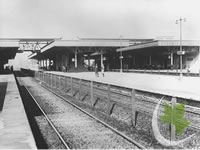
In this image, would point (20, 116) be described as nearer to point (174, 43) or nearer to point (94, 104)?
point (94, 104)

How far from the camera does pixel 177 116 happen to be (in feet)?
23.5

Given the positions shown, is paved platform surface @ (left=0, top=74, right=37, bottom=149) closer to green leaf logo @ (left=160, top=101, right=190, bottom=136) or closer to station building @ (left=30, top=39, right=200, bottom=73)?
green leaf logo @ (left=160, top=101, right=190, bottom=136)

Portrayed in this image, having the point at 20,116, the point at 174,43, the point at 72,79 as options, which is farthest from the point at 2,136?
the point at 174,43

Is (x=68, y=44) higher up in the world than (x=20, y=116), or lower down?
higher up

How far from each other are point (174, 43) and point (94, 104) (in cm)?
3318

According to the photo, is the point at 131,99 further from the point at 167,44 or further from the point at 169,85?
the point at 167,44

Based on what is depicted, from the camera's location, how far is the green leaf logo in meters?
7.01

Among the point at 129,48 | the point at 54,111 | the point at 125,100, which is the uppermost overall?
the point at 129,48

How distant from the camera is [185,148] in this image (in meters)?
6.91

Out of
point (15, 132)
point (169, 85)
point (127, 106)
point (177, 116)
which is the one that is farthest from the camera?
point (169, 85)

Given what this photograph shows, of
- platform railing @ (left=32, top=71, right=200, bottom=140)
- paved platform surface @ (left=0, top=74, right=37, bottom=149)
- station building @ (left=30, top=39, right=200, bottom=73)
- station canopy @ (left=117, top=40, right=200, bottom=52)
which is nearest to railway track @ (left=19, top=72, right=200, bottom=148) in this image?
platform railing @ (left=32, top=71, right=200, bottom=140)

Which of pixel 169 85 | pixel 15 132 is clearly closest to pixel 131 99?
pixel 15 132

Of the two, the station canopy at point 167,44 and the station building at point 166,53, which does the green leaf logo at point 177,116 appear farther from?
→ the station canopy at point 167,44

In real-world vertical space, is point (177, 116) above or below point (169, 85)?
above
